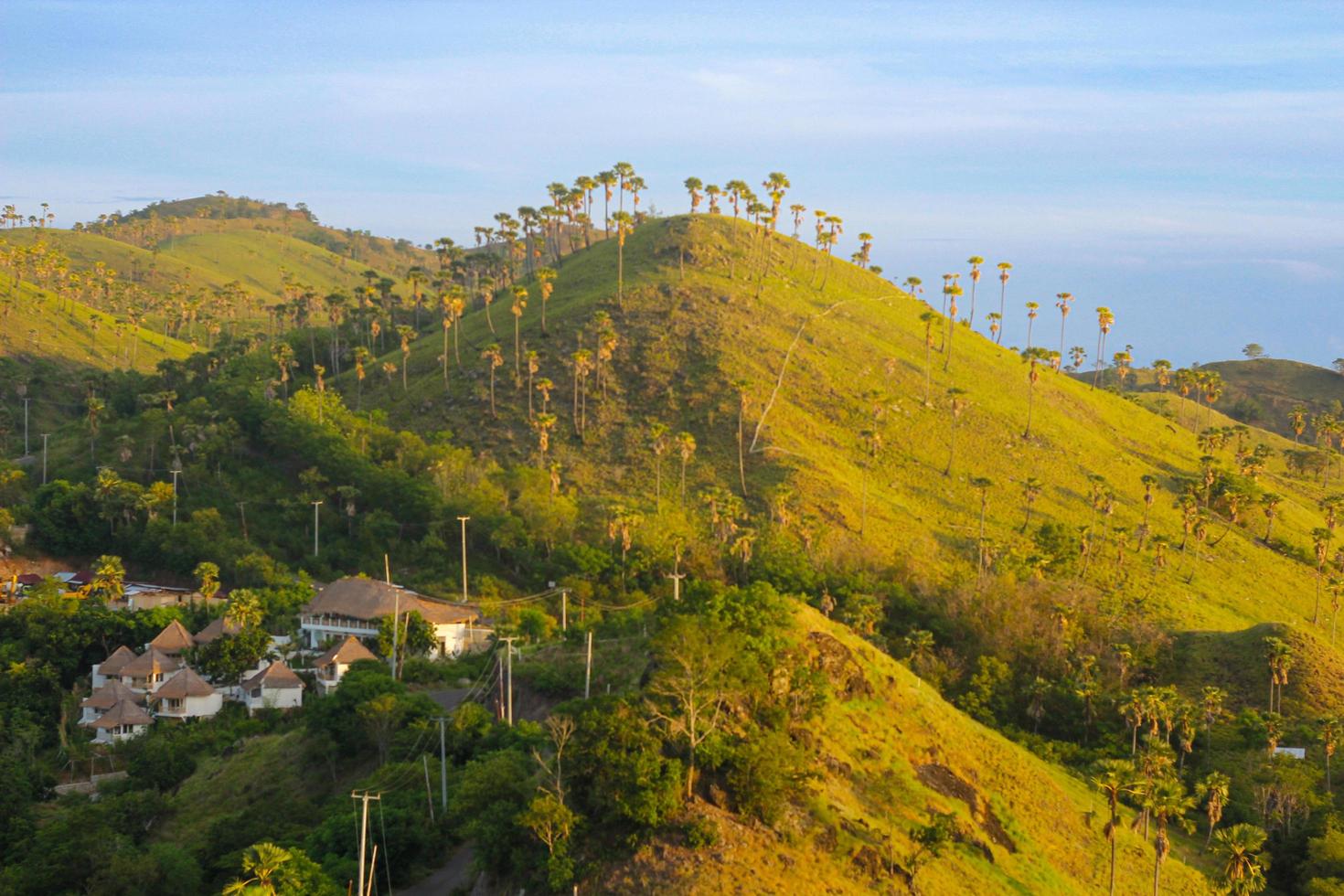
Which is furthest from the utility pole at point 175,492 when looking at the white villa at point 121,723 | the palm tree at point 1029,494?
the palm tree at point 1029,494

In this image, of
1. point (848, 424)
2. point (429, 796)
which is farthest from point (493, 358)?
point (429, 796)

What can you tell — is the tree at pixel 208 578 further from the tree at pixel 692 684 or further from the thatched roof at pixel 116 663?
the tree at pixel 692 684

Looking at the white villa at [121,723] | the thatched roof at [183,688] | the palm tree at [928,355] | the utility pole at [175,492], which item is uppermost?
the palm tree at [928,355]

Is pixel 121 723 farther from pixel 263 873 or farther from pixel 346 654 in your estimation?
pixel 263 873

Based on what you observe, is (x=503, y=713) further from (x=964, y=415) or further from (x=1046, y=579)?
(x=964, y=415)

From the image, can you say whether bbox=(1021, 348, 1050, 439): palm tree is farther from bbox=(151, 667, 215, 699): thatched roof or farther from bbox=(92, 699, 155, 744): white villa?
bbox=(92, 699, 155, 744): white villa

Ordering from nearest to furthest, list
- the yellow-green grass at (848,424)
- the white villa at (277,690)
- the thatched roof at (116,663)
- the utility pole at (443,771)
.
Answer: the utility pole at (443,771) < the white villa at (277,690) < the thatched roof at (116,663) < the yellow-green grass at (848,424)
